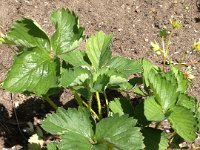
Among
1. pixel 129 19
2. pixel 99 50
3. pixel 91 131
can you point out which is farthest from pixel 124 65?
pixel 129 19

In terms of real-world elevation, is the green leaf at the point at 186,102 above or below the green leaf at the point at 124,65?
below

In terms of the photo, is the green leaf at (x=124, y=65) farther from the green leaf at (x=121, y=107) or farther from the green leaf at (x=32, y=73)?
the green leaf at (x=32, y=73)

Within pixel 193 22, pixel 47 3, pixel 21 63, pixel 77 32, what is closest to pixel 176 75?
A: pixel 77 32

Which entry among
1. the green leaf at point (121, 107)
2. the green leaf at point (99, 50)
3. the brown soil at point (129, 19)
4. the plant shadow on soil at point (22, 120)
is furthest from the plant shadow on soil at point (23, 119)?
the green leaf at point (99, 50)

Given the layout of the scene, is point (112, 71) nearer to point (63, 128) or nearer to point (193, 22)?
point (63, 128)

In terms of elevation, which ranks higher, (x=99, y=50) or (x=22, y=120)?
(x=99, y=50)

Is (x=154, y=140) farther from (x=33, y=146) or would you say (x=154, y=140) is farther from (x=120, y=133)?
(x=33, y=146)

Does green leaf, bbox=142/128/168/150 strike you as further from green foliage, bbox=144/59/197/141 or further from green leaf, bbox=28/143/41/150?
green leaf, bbox=28/143/41/150
